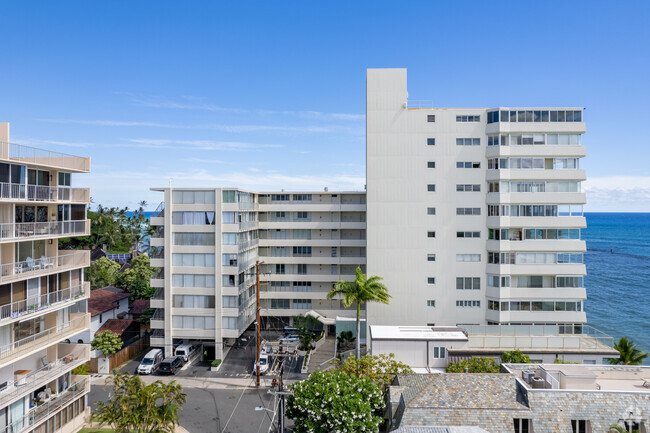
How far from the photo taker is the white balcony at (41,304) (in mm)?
25297

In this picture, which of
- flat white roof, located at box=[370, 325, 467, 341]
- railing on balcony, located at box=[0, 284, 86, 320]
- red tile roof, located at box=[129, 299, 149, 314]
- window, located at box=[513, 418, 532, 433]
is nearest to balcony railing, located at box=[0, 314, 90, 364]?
railing on balcony, located at box=[0, 284, 86, 320]

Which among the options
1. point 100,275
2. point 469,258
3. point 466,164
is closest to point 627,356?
point 469,258

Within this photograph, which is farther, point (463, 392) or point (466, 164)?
point (466, 164)

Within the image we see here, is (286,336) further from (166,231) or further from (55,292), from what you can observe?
(55,292)

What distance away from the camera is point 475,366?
3441 cm

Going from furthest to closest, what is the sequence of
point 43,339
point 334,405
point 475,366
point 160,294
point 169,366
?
point 160,294, point 169,366, point 475,366, point 43,339, point 334,405

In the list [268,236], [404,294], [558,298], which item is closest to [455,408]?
[404,294]

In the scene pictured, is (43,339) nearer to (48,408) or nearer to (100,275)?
(48,408)

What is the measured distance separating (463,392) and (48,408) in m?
25.5

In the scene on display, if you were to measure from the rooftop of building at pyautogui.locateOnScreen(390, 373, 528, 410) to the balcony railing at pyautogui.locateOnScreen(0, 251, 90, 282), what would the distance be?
76.0 feet

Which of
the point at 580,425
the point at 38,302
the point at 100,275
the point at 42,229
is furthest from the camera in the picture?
the point at 100,275

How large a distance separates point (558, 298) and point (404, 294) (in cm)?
1538

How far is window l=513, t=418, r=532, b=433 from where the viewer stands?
2345cm

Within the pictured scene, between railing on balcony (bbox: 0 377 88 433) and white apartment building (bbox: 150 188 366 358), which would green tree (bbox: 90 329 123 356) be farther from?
railing on balcony (bbox: 0 377 88 433)
